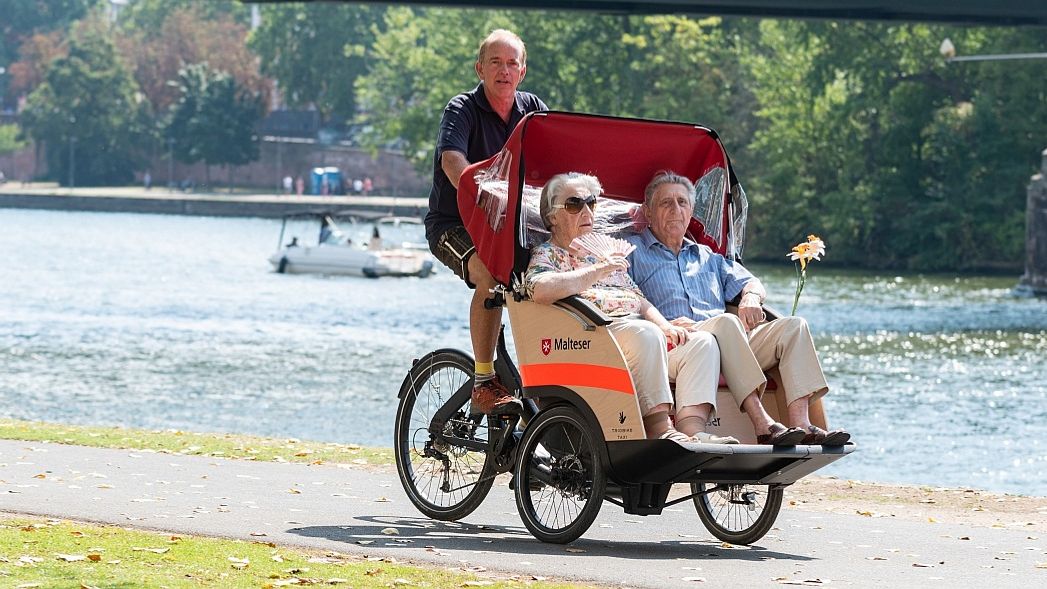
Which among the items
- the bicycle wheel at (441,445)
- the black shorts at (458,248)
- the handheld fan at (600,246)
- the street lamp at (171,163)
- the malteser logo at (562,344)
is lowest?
the street lamp at (171,163)

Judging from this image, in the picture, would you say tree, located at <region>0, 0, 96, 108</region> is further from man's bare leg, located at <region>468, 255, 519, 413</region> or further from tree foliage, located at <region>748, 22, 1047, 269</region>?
man's bare leg, located at <region>468, 255, 519, 413</region>

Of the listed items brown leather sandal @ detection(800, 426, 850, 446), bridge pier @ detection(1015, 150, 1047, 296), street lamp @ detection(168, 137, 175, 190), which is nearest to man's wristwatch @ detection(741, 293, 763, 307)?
brown leather sandal @ detection(800, 426, 850, 446)

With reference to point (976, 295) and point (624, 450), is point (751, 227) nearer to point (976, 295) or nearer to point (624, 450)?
point (976, 295)

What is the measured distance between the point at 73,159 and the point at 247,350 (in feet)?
333

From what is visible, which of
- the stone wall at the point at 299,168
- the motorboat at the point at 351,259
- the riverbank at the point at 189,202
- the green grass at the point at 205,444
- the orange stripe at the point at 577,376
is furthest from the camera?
the stone wall at the point at 299,168

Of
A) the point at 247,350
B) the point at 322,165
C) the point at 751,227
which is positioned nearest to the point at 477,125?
the point at 247,350

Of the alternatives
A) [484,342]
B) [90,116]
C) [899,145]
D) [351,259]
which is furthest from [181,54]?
[484,342]

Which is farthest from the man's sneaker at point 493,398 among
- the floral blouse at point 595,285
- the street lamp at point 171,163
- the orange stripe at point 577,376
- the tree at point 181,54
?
the tree at point 181,54

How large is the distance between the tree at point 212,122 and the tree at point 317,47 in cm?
473

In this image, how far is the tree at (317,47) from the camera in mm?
131875

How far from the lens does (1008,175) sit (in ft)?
209

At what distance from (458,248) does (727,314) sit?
55.9 inches

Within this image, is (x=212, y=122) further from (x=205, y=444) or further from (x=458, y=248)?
(x=458, y=248)

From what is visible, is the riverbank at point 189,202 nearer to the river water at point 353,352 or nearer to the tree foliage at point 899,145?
the tree foliage at point 899,145
